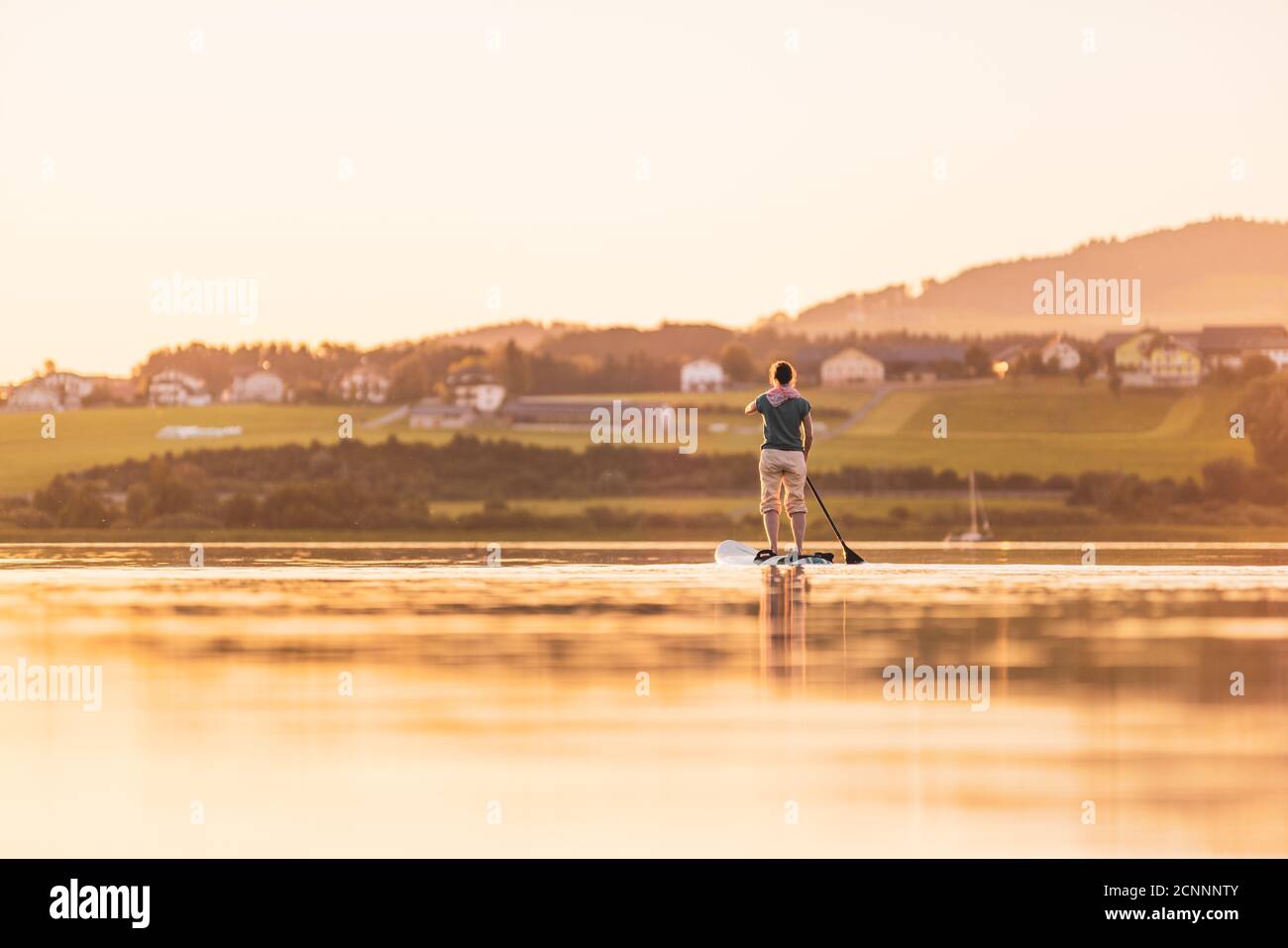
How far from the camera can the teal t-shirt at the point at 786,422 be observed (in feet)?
62.4

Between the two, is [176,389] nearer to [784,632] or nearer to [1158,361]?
[1158,361]

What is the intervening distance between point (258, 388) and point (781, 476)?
55412 mm

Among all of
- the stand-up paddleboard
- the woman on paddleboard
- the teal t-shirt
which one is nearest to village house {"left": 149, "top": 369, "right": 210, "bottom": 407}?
the stand-up paddleboard

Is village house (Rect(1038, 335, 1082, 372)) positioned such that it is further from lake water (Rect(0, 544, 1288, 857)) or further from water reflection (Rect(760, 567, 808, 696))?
lake water (Rect(0, 544, 1288, 857))

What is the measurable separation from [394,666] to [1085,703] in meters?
3.71

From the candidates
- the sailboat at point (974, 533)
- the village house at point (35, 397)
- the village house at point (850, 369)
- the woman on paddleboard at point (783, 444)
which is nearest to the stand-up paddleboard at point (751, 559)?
the woman on paddleboard at point (783, 444)

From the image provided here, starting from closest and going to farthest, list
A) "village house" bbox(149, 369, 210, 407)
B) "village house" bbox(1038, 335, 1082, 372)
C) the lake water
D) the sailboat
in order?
the lake water → the sailboat → "village house" bbox(1038, 335, 1082, 372) → "village house" bbox(149, 369, 210, 407)

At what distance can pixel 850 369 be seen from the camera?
71.4 meters

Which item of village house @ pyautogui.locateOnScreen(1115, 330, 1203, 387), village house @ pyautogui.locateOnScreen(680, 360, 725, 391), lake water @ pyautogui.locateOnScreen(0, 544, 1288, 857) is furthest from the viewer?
village house @ pyautogui.locateOnScreen(1115, 330, 1203, 387)

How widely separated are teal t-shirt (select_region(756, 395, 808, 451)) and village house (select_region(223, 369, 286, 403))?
178ft

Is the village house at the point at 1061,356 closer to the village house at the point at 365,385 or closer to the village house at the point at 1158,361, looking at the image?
the village house at the point at 1158,361

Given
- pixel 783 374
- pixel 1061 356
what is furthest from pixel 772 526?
pixel 1061 356

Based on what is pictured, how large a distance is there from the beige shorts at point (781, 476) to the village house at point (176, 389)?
5532 centimetres

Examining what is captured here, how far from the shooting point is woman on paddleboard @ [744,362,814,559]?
19.0 m
